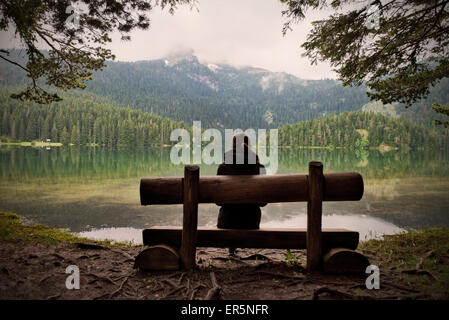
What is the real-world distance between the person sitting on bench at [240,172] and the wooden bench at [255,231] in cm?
33

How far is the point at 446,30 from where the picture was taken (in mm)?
6754

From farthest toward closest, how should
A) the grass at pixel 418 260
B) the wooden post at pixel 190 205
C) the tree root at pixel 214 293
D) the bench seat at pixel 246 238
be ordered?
the bench seat at pixel 246 238
the wooden post at pixel 190 205
the grass at pixel 418 260
the tree root at pixel 214 293

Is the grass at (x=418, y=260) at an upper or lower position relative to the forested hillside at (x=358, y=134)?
lower

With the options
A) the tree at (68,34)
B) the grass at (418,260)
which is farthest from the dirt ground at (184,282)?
the tree at (68,34)

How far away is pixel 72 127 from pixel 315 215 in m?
141

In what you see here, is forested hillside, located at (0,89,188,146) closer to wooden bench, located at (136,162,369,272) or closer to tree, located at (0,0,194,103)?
tree, located at (0,0,194,103)

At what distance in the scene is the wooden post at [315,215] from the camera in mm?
4070

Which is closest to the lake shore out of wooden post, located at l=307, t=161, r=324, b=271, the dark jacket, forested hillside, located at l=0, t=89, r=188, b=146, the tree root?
the tree root

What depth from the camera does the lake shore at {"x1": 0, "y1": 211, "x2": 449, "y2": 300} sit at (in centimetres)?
364

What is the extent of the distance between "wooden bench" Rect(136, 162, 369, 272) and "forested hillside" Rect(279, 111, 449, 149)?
474ft

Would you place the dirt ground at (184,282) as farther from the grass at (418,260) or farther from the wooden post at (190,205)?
the wooden post at (190,205)

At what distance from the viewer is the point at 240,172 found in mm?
4719

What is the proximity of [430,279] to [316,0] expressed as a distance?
6981 mm
